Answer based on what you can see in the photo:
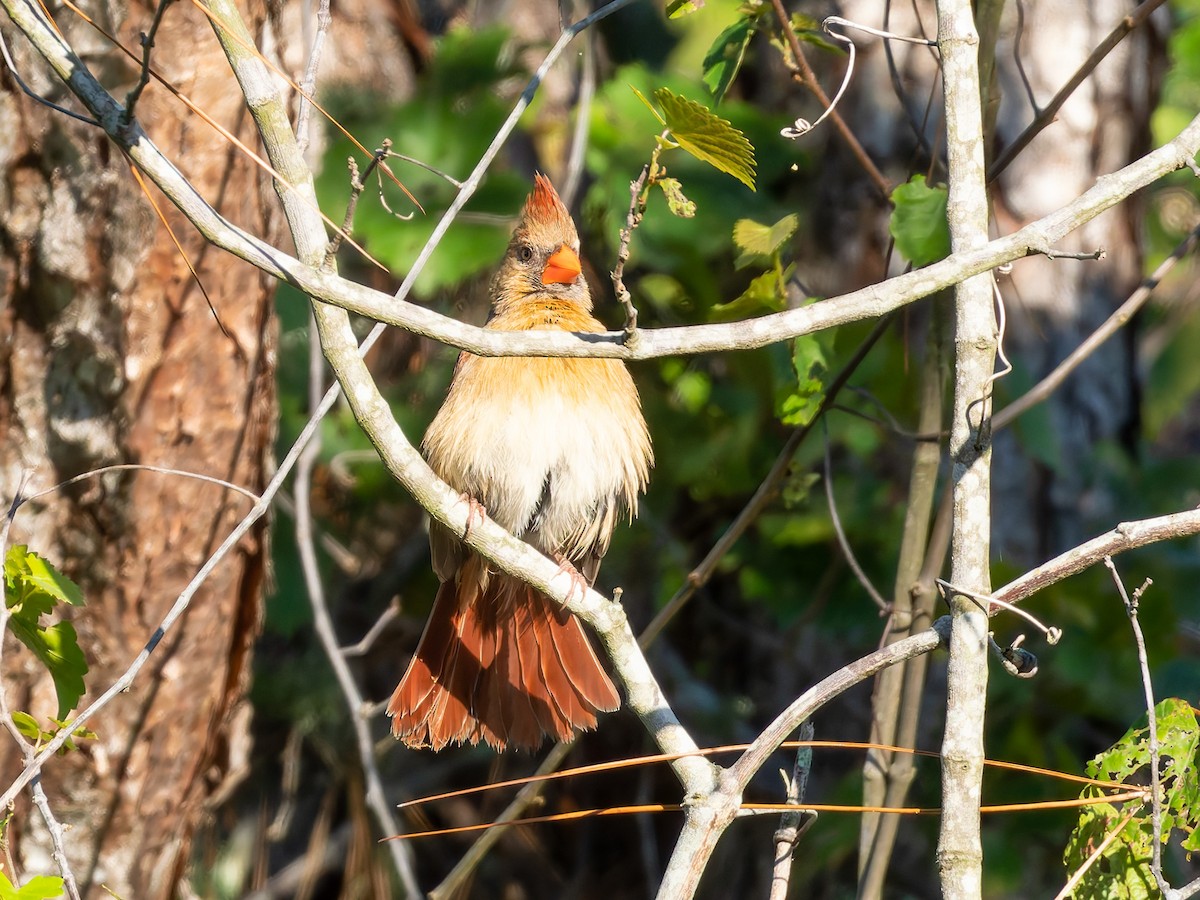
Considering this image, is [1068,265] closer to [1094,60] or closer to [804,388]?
[1094,60]

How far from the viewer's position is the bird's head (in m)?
3.45

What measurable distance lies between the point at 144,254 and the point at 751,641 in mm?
3043

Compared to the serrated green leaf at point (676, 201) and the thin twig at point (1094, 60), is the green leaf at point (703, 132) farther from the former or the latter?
the thin twig at point (1094, 60)

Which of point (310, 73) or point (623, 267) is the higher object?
point (310, 73)

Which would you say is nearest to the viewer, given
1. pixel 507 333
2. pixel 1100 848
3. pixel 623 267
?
pixel 623 267

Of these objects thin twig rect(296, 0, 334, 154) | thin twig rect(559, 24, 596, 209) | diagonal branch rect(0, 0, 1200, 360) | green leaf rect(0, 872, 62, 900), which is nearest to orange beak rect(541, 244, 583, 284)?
thin twig rect(559, 24, 596, 209)

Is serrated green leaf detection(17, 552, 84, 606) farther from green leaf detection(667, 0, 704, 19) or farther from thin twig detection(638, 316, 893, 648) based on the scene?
green leaf detection(667, 0, 704, 19)

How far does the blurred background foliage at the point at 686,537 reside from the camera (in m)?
3.96

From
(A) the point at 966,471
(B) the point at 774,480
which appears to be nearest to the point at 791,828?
(A) the point at 966,471

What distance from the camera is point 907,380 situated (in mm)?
3473

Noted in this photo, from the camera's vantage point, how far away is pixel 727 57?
2.68 metres

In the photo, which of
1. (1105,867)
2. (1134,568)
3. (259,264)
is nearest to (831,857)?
(1134,568)

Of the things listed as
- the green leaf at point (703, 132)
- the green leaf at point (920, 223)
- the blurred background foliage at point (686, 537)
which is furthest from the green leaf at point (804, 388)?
the green leaf at point (703, 132)

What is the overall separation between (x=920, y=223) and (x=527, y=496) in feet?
4.36
